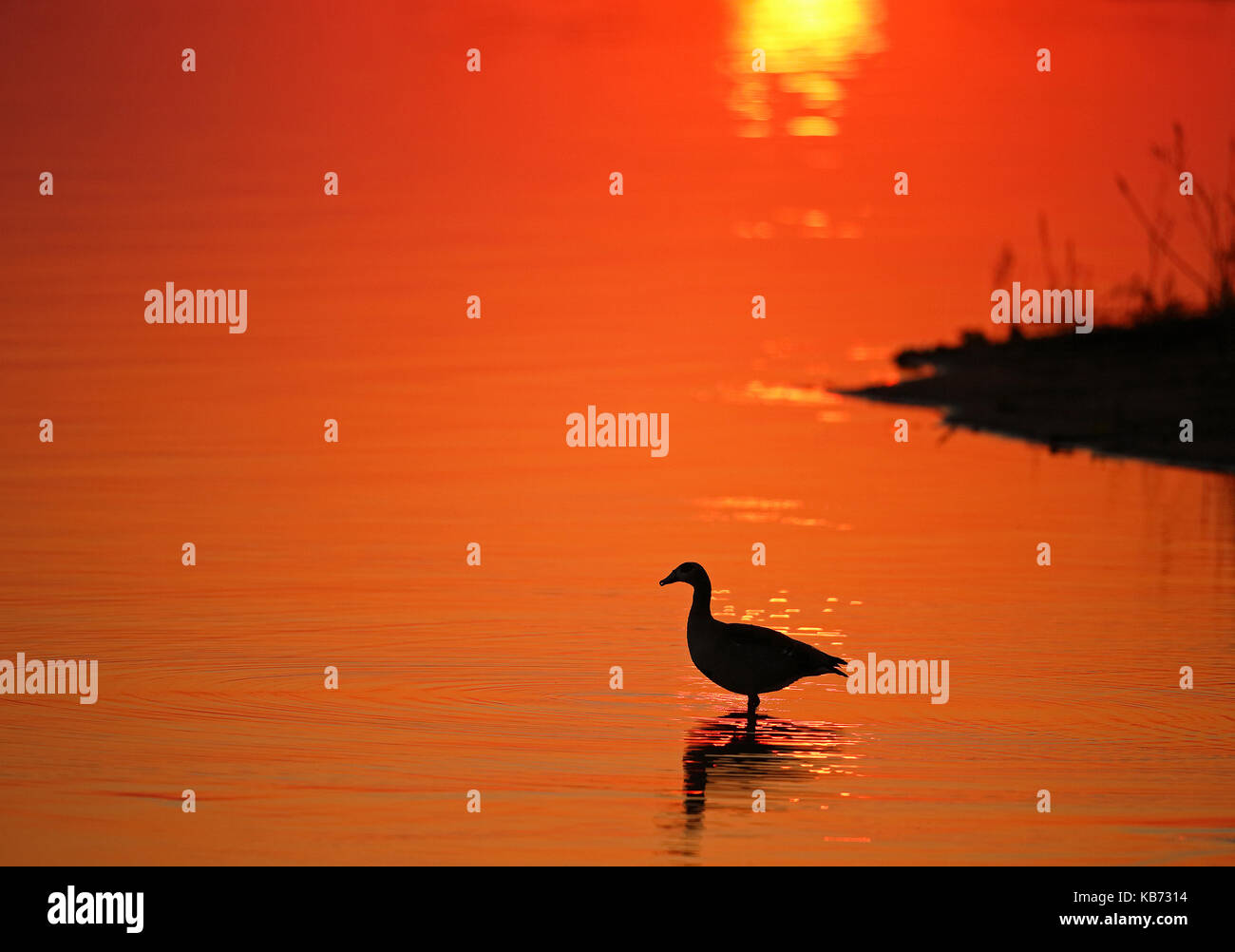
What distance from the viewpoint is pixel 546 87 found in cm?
5997

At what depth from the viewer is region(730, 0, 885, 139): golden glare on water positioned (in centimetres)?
5778

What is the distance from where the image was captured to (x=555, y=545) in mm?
21359

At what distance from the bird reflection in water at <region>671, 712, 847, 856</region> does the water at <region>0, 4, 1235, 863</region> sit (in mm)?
47

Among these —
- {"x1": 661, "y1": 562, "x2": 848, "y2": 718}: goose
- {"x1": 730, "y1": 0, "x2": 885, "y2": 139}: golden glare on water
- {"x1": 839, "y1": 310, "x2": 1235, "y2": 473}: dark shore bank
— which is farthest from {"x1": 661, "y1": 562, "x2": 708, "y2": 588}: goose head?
{"x1": 730, "y1": 0, "x2": 885, "y2": 139}: golden glare on water

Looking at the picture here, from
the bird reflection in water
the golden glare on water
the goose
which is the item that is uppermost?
the golden glare on water

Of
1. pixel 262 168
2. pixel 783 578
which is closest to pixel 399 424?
pixel 783 578

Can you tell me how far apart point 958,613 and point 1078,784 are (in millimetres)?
4716

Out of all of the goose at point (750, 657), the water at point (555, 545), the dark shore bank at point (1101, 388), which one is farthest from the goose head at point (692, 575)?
the dark shore bank at point (1101, 388)

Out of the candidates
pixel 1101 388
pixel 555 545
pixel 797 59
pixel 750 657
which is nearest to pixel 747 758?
pixel 750 657

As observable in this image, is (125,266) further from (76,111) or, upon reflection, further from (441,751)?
(441,751)

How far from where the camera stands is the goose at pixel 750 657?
1553 centimetres

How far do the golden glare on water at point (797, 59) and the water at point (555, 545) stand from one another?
7783 mm

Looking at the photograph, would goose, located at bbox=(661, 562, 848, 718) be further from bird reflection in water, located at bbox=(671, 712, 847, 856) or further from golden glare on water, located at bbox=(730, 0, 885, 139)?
golden glare on water, located at bbox=(730, 0, 885, 139)

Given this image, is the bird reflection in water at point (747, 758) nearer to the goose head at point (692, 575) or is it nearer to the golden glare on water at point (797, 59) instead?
the goose head at point (692, 575)
